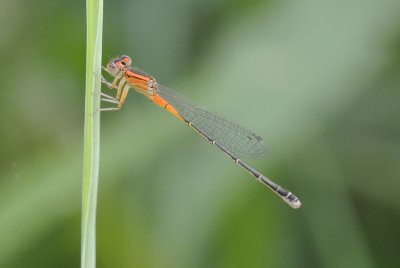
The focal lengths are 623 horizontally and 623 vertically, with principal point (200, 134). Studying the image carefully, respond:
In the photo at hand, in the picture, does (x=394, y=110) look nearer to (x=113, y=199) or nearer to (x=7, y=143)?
(x=113, y=199)

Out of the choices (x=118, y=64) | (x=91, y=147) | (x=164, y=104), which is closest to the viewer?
(x=91, y=147)

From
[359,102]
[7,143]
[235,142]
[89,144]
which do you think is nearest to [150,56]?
[235,142]

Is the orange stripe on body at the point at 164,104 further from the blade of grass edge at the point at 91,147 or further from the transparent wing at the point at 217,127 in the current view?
the blade of grass edge at the point at 91,147

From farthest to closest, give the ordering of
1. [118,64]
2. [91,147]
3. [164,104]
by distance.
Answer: [164,104] → [118,64] → [91,147]

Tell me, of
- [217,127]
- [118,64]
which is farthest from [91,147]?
[217,127]

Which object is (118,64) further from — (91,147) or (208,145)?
(91,147)

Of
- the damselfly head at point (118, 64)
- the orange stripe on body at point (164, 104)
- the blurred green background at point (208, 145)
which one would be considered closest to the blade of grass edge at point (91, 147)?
the blurred green background at point (208, 145)
